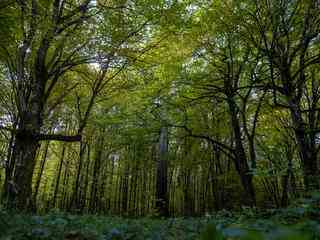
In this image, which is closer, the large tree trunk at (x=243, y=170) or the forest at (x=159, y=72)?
the forest at (x=159, y=72)

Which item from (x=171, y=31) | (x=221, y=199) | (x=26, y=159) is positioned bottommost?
(x=221, y=199)

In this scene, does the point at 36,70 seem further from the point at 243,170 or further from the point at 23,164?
the point at 243,170

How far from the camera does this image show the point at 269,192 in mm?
19234

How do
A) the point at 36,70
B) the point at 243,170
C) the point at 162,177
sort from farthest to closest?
the point at 162,177
the point at 243,170
the point at 36,70

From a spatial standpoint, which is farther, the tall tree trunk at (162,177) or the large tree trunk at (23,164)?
the tall tree trunk at (162,177)

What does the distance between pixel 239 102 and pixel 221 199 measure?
666 cm

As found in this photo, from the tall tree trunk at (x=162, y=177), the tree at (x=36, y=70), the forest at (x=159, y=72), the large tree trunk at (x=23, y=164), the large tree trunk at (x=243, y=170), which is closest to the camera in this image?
the forest at (x=159, y=72)

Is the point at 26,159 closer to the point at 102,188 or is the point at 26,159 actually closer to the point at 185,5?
the point at 185,5

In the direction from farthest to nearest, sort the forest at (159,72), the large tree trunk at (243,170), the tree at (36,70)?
the large tree trunk at (243,170)
the tree at (36,70)
the forest at (159,72)

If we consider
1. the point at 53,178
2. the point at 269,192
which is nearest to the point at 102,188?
the point at 53,178

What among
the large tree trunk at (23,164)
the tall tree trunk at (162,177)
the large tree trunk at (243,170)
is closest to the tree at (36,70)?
the large tree trunk at (23,164)

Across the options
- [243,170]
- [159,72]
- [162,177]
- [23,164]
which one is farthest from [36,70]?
[162,177]

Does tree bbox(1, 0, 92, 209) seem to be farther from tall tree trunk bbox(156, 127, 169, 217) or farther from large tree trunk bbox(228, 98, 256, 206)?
tall tree trunk bbox(156, 127, 169, 217)

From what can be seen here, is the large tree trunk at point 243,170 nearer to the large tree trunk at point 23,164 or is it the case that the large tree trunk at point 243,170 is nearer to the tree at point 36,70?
the tree at point 36,70
